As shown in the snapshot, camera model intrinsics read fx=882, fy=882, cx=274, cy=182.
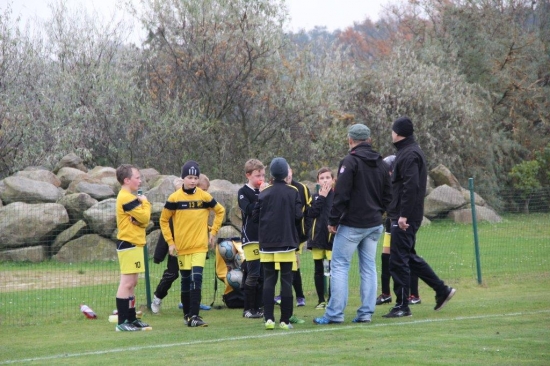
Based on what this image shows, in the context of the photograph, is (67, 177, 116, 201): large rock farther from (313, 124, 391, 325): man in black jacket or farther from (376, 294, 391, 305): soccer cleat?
(313, 124, 391, 325): man in black jacket

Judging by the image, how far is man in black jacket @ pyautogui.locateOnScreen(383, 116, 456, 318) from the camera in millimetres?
9844

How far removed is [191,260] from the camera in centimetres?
1015

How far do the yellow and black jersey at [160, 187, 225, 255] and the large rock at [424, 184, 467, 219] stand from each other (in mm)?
13362

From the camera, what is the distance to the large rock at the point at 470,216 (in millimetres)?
19844

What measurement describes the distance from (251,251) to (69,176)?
10923 mm

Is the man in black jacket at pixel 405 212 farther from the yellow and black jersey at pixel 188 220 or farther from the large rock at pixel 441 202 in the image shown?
the large rock at pixel 441 202

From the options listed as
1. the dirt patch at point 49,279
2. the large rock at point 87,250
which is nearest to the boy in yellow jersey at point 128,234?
the dirt patch at point 49,279

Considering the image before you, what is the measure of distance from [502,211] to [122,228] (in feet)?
39.0

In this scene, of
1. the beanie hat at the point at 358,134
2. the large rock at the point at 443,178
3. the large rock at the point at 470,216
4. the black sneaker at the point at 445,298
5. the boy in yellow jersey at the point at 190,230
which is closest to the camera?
the beanie hat at the point at 358,134

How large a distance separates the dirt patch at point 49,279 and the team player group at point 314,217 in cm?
362

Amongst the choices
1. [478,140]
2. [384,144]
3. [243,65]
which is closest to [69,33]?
[243,65]

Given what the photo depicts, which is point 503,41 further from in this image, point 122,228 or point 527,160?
point 122,228

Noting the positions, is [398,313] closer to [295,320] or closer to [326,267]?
[295,320]

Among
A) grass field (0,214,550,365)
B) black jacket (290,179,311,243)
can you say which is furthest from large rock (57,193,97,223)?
black jacket (290,179,311,243)
